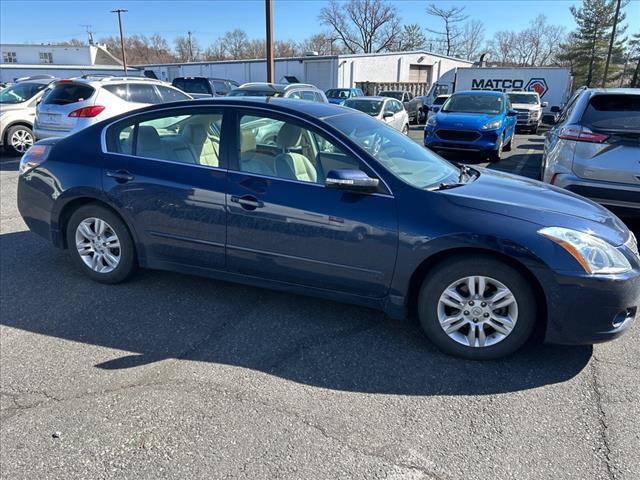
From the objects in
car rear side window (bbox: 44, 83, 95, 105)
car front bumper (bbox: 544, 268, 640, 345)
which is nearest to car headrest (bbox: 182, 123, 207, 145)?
car front bumper (bbox: 544, 268, 640, 345)

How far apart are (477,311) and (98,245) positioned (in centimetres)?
310

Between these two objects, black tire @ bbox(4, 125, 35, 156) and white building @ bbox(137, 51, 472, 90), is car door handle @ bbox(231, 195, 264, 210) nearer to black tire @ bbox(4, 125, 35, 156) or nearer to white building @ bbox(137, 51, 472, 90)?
black tire @ bbox(4, 125, 35, 156)

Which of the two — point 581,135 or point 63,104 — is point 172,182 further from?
point 63,104

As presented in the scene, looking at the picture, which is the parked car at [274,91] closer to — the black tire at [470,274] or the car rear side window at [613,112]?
the car rear side window at [613,112]

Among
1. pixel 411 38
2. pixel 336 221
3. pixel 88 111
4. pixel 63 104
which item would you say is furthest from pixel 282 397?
pixel 411 38

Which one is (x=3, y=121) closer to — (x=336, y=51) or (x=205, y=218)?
(x=205, y=218)

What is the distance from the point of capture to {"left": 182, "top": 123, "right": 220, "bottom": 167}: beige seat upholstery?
11.8ft

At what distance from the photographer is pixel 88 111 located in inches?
364

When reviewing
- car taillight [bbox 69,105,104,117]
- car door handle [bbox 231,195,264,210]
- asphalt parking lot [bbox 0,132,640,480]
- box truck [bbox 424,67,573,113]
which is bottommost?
asphalt parking lot [bbox 0,132,640,480]

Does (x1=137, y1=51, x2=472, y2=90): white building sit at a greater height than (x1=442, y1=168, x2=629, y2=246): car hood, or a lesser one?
greater

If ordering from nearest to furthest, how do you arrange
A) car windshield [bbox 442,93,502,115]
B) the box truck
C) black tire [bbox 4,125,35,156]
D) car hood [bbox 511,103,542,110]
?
1. black tire [bbox 4,125,35,156]
2. car windshield [bbox 442,93,502,115]
3. car hood [bbox 511,103,542,110]
4. the box truck

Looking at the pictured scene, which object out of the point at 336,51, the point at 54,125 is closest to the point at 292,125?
the point at 54,125

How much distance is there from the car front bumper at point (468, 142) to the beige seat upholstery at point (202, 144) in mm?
8049

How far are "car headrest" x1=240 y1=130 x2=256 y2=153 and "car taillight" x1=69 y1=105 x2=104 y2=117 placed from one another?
7020mm
